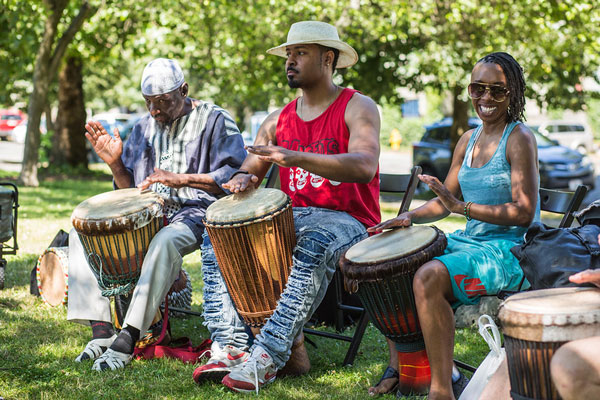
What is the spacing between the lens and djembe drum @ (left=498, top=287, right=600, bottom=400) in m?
2.42

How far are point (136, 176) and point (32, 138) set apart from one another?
10836 mm

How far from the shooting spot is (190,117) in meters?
4.84

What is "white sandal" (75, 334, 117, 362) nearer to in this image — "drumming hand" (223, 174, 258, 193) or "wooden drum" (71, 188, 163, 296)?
"wooden drum" (71, 188, 163, 296)

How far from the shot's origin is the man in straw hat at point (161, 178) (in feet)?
14.0

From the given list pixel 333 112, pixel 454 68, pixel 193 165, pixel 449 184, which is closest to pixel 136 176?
pixel 193 165

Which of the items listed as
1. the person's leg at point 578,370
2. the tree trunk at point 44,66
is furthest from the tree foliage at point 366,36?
the person's leg at point 578,370

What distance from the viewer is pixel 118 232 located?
4238mm

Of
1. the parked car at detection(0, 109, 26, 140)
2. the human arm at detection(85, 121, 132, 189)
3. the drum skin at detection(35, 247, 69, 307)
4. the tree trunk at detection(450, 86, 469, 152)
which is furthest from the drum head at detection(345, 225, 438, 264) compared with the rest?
the parked car at detection(0, 109, 26, 140)

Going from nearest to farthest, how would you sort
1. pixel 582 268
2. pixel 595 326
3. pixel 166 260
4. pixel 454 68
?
pixel 595 326, pixel 582 268, pixel 166 260, pixel 454 68

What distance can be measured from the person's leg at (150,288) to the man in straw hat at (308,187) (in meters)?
0.29

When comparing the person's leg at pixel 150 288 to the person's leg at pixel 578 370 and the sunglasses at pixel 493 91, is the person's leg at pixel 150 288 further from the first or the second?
the person's leg at pixel 578 370

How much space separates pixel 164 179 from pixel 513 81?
2053 millimetres

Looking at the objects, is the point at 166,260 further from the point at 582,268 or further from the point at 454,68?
the point at 454,68

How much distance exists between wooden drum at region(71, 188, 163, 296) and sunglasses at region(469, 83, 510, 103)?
193cm
